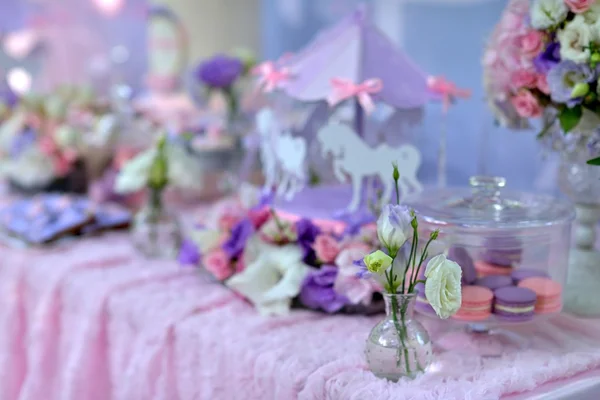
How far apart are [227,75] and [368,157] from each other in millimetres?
744

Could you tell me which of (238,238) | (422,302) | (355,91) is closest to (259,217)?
(238,238)

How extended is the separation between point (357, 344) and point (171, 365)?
0.33 metres

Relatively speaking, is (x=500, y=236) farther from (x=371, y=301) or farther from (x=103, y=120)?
(x=103, y=120)

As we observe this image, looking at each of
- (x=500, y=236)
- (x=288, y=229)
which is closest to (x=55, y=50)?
(x=288, y=229)

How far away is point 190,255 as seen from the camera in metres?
1.24

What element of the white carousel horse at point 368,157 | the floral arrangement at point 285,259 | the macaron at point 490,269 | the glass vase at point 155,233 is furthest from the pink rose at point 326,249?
the glass vase at point 155,233

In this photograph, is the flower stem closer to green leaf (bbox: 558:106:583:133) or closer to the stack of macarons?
the stack of macarons

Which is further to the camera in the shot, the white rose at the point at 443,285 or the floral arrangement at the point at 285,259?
the floral arrangement at the point at 285,259

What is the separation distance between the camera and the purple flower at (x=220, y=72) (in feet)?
5.62

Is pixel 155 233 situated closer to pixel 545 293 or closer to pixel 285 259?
pixel 285 259

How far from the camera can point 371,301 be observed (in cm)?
101

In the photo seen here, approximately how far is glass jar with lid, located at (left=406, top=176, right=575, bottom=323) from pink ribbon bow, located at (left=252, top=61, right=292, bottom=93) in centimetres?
41

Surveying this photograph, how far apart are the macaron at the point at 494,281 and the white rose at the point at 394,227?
0.70 ft

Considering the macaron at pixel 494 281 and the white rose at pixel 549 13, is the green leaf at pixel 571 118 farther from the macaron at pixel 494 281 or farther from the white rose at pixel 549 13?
the macaron at pixel 494 281
